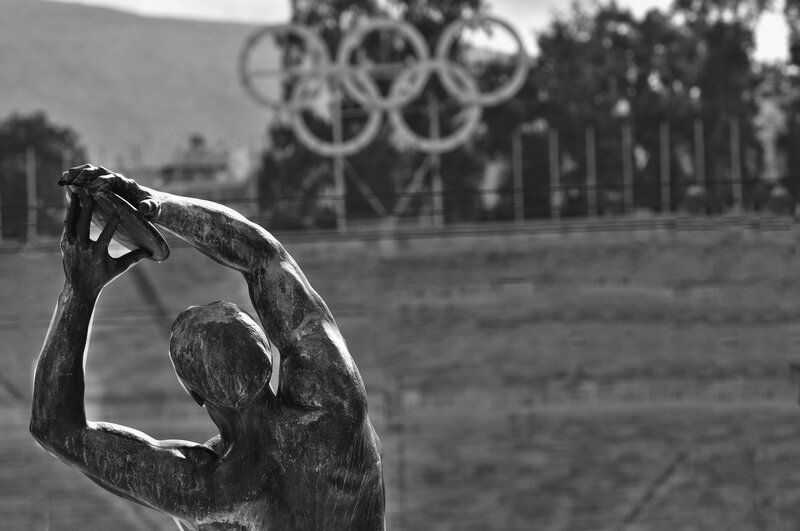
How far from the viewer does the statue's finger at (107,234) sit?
3.20 m

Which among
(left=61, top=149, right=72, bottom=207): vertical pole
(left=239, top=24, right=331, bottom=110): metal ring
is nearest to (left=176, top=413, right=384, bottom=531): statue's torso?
(left=239, top=24, right=331, bottom=110): metal ring

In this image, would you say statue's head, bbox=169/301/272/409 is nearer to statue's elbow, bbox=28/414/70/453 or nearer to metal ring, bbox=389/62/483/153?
statue's elbow, bbox=28/414/70/453

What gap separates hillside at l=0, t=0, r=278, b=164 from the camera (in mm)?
→ 118562

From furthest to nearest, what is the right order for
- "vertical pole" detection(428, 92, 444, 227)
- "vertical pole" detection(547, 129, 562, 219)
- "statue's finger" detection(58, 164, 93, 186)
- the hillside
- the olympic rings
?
the hillside → "vertical pole" detection(547, 129, 562, 219) → "vertical pole" detection(428, 92, 444, 227) → the olympic rings → "statue's finger" detection(58, 164, 93, 186)

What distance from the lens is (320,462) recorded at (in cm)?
325

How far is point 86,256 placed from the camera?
3232 mm

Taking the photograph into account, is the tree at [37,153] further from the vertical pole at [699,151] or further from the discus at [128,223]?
the discus at [128,223]

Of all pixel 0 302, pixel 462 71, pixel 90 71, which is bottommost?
pixel 0 302

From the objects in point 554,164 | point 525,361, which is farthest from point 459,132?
point 525,361

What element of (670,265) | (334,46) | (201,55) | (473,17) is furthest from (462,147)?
(201,55)

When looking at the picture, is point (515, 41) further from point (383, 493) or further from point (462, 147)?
point (383, 493)

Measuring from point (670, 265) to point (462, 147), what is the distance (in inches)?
809

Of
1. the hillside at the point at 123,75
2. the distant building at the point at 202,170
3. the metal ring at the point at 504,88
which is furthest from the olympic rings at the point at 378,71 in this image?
the hillside at the point at 123,75

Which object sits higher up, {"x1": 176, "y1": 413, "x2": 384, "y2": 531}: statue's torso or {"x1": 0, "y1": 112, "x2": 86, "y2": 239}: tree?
{"x1": 0, "y1": 112, "x2": 86, "y2": 239}: tree
